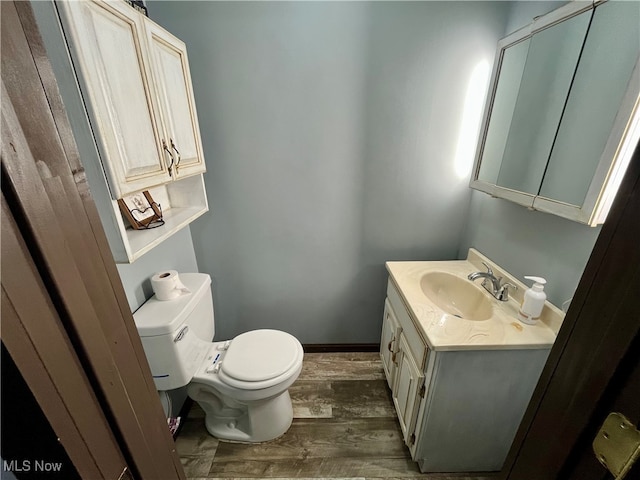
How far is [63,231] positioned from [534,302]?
138 cm

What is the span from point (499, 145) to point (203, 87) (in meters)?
1.53

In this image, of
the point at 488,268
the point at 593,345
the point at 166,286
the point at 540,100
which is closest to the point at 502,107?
the point at 540,100

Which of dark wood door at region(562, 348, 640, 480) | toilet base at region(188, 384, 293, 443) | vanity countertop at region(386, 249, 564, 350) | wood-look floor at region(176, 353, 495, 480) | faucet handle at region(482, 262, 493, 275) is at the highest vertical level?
dark wood door at region(562, 348, 640, 480)

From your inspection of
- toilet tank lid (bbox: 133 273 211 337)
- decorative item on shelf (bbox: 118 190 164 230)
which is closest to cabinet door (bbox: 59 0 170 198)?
decorative item on shelf (bbox: 118 190 164 230)

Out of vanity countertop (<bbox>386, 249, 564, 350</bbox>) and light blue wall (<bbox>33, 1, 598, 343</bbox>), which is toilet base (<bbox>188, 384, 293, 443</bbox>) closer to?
light blue wall (<bbox>33, 1, 598, 343</bbox>)

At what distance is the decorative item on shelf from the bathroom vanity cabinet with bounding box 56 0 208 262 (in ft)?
0.13

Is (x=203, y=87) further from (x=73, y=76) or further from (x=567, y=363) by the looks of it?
(x=567, y=363)

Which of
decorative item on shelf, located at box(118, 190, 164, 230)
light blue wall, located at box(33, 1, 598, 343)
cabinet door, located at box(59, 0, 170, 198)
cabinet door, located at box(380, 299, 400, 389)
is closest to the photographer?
cabinet door, located at box(59, 0, 170, 198)

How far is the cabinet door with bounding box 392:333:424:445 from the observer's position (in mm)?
1151

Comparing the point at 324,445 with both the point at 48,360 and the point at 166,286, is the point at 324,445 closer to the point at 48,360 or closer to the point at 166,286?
the point at 166,286

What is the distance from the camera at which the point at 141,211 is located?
1.12 metres

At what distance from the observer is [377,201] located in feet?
5.29

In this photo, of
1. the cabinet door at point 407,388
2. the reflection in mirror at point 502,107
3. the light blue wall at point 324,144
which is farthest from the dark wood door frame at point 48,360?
the reflection in mirror at point 502,107

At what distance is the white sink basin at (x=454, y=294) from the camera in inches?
52.4
